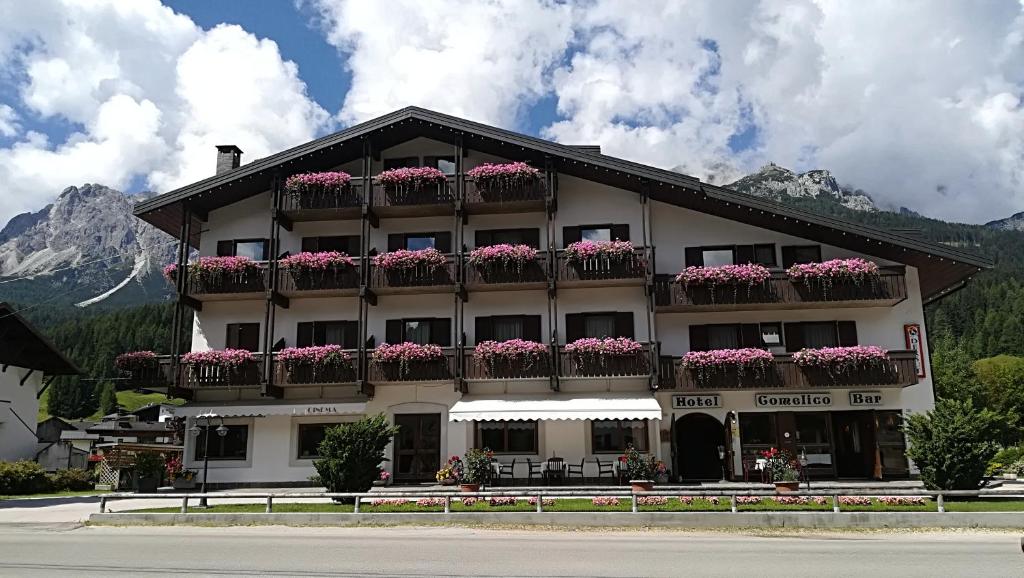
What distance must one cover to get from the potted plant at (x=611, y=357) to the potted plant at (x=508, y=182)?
561 centimetres

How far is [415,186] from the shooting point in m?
27.9

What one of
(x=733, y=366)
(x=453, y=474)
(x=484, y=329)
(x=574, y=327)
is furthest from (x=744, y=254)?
(x=453, y=474)

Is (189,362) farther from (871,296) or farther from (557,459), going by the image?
(871,296)

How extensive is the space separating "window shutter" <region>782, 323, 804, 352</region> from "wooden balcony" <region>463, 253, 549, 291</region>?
836cm

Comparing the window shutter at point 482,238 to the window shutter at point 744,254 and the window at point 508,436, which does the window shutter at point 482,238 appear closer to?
the window at point 508,436

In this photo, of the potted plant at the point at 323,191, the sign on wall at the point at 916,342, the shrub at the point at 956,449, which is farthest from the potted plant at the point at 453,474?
the sign on wall at the point at 916,342

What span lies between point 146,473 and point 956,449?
23.0 metres

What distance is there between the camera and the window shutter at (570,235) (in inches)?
1120

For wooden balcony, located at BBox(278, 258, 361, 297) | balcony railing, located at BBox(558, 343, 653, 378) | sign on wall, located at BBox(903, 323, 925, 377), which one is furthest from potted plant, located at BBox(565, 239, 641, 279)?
sign on wall, located at BBox(903, 323, 925, 377)

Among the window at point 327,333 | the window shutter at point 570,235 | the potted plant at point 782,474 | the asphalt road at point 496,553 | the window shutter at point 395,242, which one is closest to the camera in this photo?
the asphalt road at point 496,553

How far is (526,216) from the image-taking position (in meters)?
28.9

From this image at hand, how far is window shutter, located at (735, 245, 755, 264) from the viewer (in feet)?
91.2

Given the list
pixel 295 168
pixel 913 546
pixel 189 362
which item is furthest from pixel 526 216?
pixel 913 546

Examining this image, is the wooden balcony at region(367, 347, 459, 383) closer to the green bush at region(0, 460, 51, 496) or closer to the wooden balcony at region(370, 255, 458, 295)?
the wooden balcony at region(370, 255, 458, 295)
